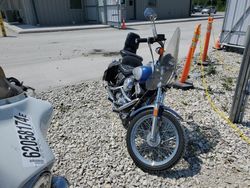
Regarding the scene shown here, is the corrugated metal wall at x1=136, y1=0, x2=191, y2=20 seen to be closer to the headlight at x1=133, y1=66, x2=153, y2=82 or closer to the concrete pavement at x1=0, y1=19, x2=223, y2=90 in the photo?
the concrete pavement at x1=0, y1=19, x2=223, y2=90

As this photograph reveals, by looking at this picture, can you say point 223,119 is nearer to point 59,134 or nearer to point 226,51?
point 59,134

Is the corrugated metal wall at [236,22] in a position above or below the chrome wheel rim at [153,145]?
above

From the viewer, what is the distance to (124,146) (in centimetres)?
312

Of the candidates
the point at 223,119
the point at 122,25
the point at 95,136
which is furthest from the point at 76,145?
the point at 122,25

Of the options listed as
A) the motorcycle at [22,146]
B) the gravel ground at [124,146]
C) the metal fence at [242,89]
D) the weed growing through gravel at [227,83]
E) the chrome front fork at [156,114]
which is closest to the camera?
the motorcycle at [22,146]

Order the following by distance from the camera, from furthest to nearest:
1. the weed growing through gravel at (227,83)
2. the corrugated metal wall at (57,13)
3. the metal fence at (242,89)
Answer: the corrugated metal wall at (57,13) → the weed growing through gravel at (227,83) → the metal fence at (242,89)

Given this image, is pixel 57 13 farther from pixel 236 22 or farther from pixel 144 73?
pixel 144 73

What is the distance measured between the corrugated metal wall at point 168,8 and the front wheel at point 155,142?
2460 cm

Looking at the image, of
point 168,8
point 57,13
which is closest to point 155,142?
point 57,13

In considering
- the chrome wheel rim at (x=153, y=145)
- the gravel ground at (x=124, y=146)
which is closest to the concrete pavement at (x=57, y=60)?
the gravel ground at (x=124, y=146)

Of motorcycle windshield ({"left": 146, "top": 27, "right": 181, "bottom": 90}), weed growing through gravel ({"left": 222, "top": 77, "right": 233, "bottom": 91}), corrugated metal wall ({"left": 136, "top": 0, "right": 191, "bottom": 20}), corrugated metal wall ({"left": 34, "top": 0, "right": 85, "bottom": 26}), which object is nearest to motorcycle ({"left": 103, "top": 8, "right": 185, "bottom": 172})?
motorcycle windshield ({"left": 146, "top": 27, "right": 181, "bottom": 90})

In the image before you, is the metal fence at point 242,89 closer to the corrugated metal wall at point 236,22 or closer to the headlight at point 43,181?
the headlight at point 43,181

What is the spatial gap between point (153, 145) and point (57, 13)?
1977 centimetres

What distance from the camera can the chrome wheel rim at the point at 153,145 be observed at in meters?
2.61
